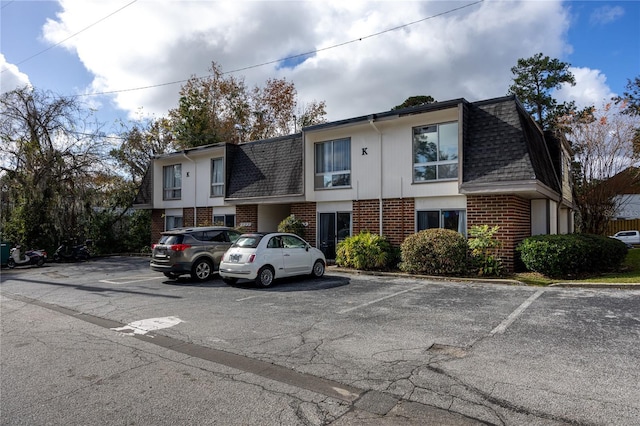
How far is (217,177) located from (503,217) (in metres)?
14.0

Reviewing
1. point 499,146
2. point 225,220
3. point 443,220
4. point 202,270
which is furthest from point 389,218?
point 225,220

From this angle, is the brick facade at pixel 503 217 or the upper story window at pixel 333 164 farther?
the upper story window at pixel 333 164

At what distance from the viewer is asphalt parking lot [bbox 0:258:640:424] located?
3748mm

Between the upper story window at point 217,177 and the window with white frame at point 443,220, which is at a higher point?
the upper story window at point 217,177

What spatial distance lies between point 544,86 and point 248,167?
2658 cm

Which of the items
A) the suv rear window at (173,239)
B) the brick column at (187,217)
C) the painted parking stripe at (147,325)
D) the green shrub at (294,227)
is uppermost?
the brick column at (187,217)

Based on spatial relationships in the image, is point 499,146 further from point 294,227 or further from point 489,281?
point 294,227

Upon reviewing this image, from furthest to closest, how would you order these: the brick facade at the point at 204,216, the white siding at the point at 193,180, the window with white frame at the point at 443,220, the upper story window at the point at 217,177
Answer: the white siding at the point at 193,180
the brick facade at the point at 204,216
the upper story window at the point at 217,177
the window with white frame at the point at 443,220

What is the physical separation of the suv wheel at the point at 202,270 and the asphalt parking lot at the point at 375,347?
5.86ft

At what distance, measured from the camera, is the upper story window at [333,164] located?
16047 millimetres

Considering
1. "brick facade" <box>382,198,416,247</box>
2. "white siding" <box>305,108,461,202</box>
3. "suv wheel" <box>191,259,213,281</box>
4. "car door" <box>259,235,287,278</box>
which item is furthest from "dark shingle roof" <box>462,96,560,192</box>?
"suv wheel" <box>191,259,213,281</box>

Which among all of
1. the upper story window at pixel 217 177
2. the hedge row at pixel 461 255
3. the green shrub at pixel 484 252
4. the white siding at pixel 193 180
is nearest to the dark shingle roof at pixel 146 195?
the white siding at pixel 193 180

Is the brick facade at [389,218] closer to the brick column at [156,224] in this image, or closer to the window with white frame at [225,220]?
the window with white frame at [225,220]

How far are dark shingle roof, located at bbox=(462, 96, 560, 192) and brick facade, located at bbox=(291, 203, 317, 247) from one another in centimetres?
637
